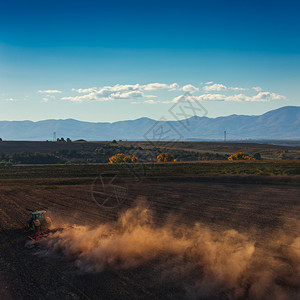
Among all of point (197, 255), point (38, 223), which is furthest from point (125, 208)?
point (197, 255)

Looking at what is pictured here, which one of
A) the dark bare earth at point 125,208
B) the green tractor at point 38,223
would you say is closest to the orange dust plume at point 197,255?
the dark bare earth at point 125,208

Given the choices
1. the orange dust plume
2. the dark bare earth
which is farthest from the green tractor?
the orange dust plume

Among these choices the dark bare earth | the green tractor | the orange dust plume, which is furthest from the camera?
the green tractor

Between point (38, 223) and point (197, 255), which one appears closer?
point (197, 255)

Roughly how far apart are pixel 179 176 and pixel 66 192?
16.9m

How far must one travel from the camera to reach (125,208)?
84.2 feet

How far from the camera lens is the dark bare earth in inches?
481

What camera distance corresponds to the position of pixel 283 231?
18.3 metres

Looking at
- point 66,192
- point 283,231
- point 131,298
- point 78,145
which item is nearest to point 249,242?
point 283,231

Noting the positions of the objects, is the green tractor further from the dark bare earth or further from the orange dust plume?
the orange dust plume

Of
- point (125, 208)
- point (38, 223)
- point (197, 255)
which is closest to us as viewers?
point (197, 255)

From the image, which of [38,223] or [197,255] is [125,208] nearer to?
[38,223]

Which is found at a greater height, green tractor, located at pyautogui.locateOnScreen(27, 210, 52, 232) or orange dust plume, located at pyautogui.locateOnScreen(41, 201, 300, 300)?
green tractor, located at pyautogui.locateOnScreen(27, 210, 52, 232)

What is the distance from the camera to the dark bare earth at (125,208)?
12227mm
